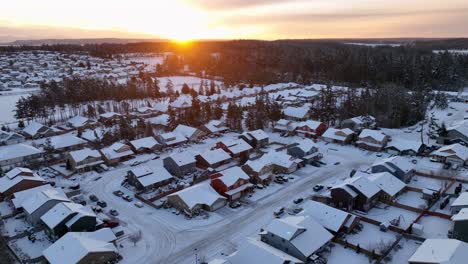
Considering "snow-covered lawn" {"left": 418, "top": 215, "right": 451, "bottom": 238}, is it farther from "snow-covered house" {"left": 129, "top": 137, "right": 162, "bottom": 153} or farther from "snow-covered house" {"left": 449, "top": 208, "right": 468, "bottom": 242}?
"snow-covered house" {"left": 129, "top": 137, "right": 162, "bottom": 153}

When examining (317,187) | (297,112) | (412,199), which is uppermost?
(297,112)

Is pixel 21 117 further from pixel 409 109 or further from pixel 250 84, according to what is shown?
pixel 409 109

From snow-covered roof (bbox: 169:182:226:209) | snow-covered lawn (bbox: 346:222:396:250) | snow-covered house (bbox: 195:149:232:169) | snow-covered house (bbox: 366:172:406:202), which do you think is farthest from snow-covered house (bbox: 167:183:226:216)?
snow-covered house (bbox: 366:172:406:202)

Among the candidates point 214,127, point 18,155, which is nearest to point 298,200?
point 214,127

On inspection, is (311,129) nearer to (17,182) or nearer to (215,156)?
(215,156)

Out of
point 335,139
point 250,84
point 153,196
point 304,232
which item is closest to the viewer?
point 304,232

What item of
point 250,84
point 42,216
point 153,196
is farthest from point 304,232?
point 250,84
